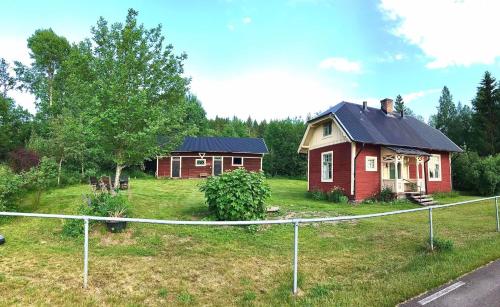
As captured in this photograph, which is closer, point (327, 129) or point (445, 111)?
point (327, 129)

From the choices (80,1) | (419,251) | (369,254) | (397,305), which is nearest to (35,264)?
(397,305)

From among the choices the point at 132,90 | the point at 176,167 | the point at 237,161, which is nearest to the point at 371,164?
the point at 132,90

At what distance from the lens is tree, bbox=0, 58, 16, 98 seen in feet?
125

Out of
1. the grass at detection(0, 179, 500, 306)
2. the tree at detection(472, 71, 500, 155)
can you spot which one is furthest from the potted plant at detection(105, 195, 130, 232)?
the tree at detection(472, 71, 500, 155)

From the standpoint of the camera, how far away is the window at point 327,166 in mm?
19891

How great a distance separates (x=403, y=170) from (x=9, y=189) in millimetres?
19913

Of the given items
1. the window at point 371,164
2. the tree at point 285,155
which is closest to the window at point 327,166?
the window at point 371,164

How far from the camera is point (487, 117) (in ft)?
124

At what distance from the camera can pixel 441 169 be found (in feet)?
73.5

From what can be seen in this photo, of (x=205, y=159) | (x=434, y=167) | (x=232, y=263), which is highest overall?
(x=205, y=159)

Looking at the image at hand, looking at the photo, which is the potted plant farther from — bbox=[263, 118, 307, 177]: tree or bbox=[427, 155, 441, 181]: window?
bbox=[263, 118, 307, 177]: tree

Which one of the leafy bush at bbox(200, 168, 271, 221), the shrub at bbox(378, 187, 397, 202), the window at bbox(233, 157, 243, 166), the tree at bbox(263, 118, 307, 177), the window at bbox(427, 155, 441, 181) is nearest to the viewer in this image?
the leafy bush at bbox(200, 168, 271, 221)

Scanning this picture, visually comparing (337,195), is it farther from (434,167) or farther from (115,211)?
(115,211)

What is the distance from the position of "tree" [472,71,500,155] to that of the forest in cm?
14
